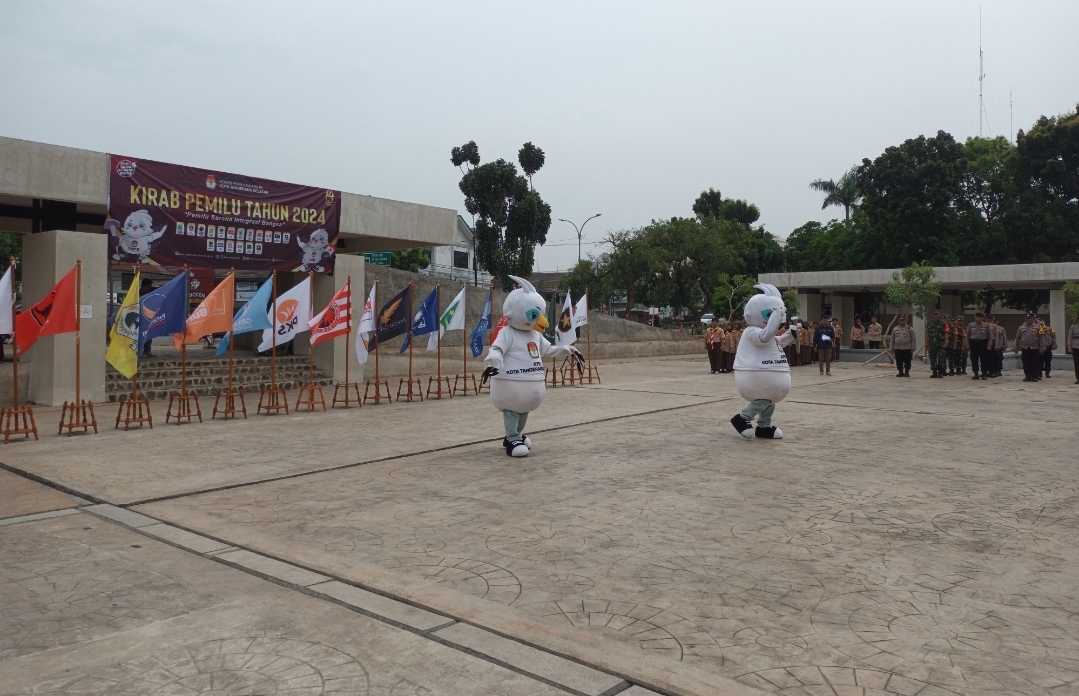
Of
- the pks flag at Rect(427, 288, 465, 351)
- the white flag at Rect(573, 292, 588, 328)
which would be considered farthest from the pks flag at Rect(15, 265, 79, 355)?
the white flag at Rect(573, 292, 588, 328)

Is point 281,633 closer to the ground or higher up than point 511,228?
closer to the ground

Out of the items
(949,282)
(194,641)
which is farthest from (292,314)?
(949,282)

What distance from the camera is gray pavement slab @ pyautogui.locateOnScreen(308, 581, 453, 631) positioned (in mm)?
4117

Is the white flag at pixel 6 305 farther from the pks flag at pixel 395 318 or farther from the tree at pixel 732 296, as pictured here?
the tree at pixel 732 296

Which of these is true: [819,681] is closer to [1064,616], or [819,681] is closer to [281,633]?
[1064,616]

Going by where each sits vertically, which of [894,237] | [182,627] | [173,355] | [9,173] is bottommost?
[182,627]

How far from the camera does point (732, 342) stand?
23.0 meters

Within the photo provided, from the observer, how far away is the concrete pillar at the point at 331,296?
1781 centimetres

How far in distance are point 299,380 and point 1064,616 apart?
15.6 metres

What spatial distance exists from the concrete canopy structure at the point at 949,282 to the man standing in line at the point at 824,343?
21.1 feet

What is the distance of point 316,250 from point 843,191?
41881 mm

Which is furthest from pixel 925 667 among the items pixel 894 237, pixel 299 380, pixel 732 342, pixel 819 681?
pixel 894 237

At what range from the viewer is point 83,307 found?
44.8ft

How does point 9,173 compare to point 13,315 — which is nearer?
point 13,315
